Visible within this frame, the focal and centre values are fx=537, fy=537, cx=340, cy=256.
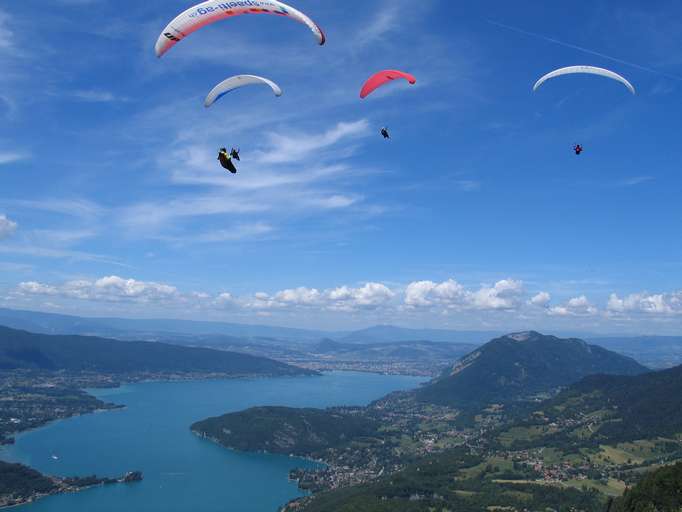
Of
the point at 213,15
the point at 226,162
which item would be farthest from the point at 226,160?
the point at 213,15

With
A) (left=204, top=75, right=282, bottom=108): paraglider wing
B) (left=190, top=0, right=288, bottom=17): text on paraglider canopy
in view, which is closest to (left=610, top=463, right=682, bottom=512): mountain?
(left=204, top=75, right=282, bottom=108): paraglider wing

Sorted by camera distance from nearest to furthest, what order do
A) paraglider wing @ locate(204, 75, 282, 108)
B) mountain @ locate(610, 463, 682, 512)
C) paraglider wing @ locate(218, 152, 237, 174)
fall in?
paraglider wing @ locate(218, 152, 237, 174), paraglider wing @ locate(204, 75, 282, 108), mountain @ locate(610, 463, 682, 512)

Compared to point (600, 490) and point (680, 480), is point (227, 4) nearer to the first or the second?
point (680, 480)

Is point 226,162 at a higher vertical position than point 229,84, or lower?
lower

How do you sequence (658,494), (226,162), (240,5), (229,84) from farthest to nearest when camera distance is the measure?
(658,494), (229,84), (226,162), (240,5)

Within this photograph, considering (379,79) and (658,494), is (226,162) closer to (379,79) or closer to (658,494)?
(379,79)

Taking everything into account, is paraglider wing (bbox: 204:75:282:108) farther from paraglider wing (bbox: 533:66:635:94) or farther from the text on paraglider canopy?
paraglider wing (bbox: 533:66:635:94)

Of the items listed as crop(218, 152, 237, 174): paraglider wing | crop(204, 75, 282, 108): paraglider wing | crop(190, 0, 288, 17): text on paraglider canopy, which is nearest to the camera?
crop(190, 0, 288, 17): text on paraglider canopy

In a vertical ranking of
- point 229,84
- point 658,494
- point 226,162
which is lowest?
point 658,494

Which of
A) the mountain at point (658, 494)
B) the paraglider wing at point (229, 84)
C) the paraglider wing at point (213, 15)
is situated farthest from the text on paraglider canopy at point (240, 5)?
the mountain at point (658, 494)
